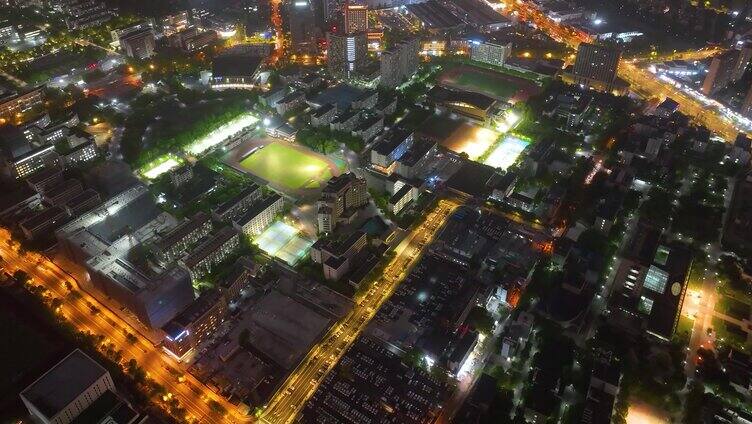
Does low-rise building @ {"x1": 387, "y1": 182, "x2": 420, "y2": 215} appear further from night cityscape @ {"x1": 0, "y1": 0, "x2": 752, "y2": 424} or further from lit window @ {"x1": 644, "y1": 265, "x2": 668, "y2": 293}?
lit window @ {"x1": 644, "y1": 265, "x2": 668, "y2": 293}

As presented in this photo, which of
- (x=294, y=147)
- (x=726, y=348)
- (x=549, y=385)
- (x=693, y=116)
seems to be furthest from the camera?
(x=693, y=116)

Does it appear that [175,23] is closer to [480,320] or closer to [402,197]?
[402,197]

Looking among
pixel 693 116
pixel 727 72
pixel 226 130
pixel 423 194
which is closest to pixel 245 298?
pixel 423 194

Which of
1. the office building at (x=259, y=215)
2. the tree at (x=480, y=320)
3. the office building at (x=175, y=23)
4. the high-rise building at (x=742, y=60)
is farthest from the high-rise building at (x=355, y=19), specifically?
the tree at (x=480, y=320)

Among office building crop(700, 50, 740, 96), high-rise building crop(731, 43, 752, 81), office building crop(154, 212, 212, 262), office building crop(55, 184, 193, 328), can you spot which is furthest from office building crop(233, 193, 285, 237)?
high-rise building crop(731, 43, 752, 81)

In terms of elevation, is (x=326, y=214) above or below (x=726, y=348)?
above

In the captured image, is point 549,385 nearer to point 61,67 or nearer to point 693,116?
point 693,116
